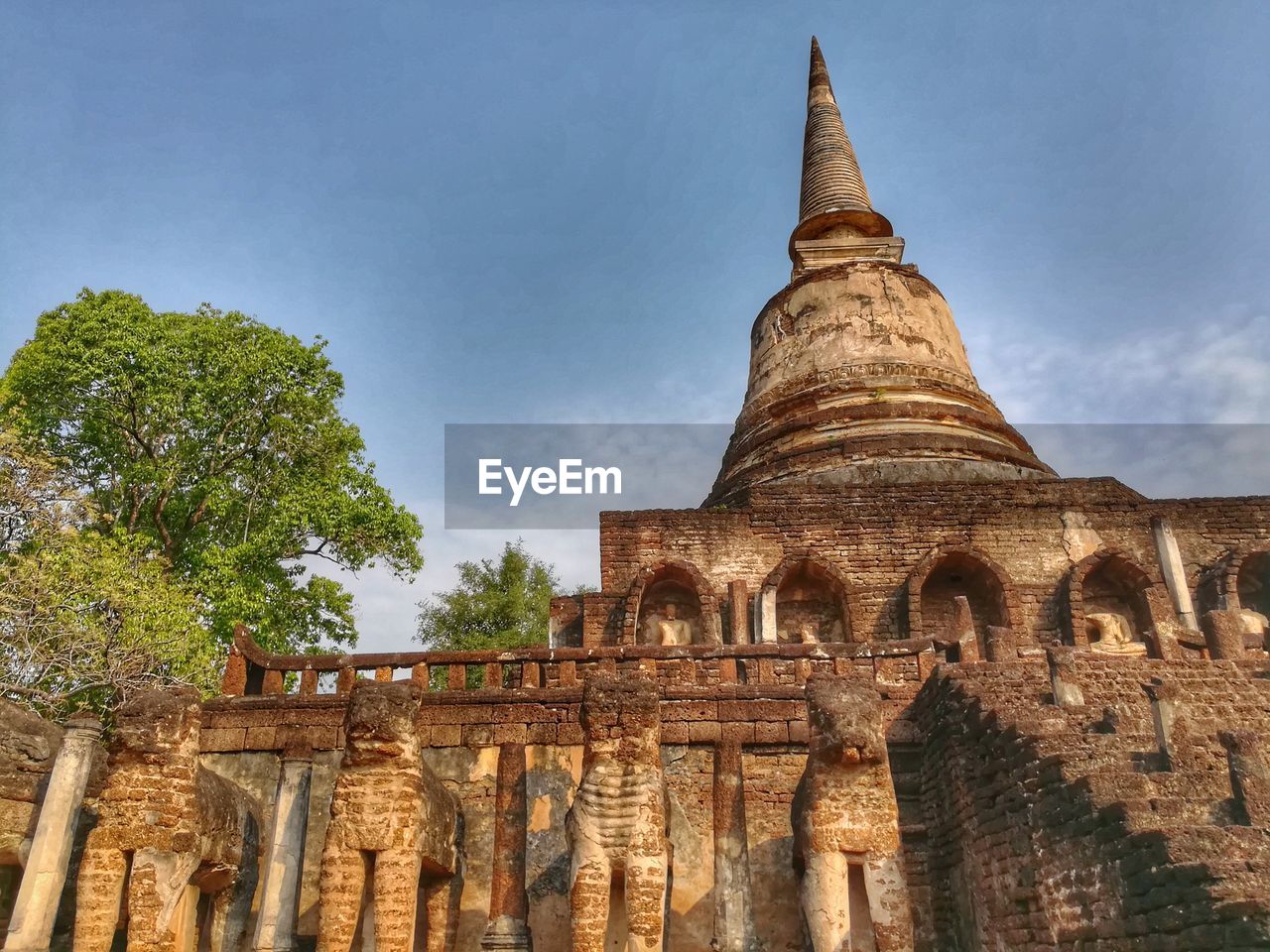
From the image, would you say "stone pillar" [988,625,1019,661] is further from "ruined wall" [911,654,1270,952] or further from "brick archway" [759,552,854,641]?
"brick archway" [759,552,854,641]

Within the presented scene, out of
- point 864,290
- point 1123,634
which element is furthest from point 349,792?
point 864,290

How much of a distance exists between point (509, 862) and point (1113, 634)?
998cm

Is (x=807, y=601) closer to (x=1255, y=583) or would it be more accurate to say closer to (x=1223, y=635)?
(x=1223, y=635)

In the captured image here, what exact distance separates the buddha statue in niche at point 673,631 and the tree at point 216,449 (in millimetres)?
5473

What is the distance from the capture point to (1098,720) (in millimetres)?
9609

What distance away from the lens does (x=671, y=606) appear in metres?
15.9

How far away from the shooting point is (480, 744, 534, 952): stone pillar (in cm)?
926

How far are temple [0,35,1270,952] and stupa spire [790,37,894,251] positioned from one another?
34.1ft

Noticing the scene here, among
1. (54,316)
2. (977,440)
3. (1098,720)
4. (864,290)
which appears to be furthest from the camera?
(864,290)

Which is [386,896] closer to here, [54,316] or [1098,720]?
[1098,720]

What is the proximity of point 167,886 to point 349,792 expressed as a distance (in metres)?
1.63

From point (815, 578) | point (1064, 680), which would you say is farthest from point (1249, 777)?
point (815, 578)

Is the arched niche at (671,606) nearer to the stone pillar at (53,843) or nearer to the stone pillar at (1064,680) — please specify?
the stone pillar at (1064,680)

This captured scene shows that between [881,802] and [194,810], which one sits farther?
[194,810]
